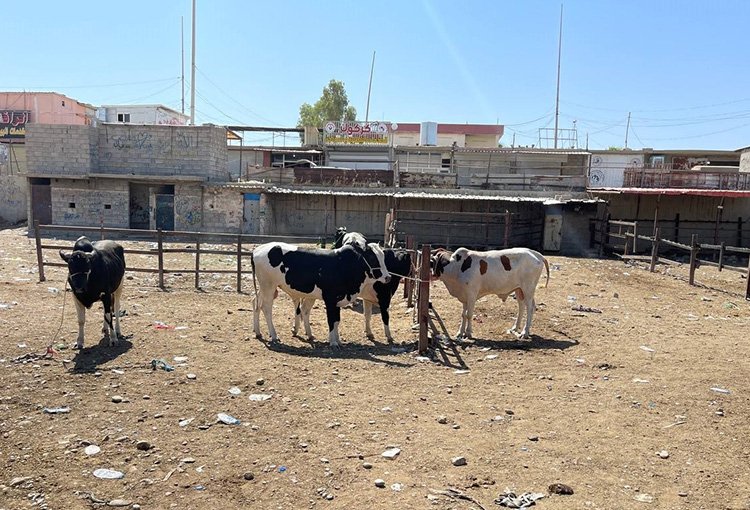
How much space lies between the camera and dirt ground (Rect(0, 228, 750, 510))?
3945 mm

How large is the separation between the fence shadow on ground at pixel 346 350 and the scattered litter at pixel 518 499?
124 inches

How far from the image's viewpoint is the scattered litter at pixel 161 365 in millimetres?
6359

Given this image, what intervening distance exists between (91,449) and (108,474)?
0.47 metres

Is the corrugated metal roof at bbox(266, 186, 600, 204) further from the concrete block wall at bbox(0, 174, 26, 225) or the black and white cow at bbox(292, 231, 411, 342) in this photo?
the concrete block wall at bbox(0, 174, 26, 225)

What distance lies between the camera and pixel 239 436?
476 cm

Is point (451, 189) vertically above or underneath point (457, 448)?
above

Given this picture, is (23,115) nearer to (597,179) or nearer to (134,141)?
(134,141)

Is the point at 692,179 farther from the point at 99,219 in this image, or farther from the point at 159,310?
the point at 99,219

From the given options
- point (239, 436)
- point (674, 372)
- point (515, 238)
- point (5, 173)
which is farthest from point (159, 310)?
point (5, 173)

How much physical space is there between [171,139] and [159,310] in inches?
696

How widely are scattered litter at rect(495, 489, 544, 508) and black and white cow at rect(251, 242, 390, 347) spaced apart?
169 inches

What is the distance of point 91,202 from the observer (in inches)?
990

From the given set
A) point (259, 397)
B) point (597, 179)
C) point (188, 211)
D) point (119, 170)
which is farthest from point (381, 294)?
point (597, 179)

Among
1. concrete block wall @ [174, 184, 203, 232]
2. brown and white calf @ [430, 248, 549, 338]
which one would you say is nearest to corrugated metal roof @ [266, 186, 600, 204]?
concrete block wall @ [174, 184, 203, 232]
